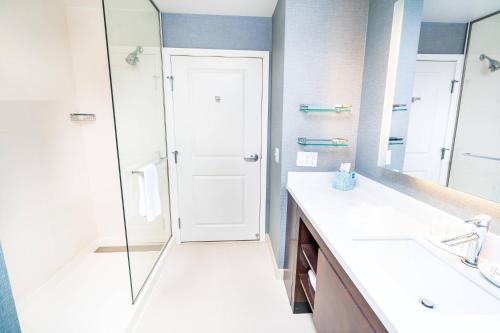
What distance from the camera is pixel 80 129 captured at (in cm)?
225

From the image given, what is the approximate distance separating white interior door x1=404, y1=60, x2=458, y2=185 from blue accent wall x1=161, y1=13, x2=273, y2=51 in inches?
59.7

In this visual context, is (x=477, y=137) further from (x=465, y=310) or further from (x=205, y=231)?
(x=205, y=231)

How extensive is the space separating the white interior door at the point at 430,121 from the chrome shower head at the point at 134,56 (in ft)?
6.08

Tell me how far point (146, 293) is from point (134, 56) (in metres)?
1.85

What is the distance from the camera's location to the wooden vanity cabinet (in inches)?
31.8

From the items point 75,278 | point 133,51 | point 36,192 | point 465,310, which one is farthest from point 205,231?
point 465,310

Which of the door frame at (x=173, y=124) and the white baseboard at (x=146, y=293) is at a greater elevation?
the door frame at (x=173, y=124)

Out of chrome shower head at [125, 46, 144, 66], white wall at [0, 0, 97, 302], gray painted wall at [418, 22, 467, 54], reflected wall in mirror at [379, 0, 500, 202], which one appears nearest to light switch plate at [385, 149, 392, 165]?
reflected wall in mirror at [379, 0, 500, 202]

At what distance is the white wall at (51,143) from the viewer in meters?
1.60

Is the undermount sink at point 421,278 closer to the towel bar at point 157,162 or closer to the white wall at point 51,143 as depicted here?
the towel bar at point 157,162

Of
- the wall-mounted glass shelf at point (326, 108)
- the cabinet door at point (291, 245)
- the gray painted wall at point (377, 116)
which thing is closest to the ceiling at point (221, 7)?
the gray painted wall at point (377, 116)

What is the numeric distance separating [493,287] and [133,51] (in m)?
2.27

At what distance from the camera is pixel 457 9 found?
1067 millimetres

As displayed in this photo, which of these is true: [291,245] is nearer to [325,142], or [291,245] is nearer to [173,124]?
[325,142]
